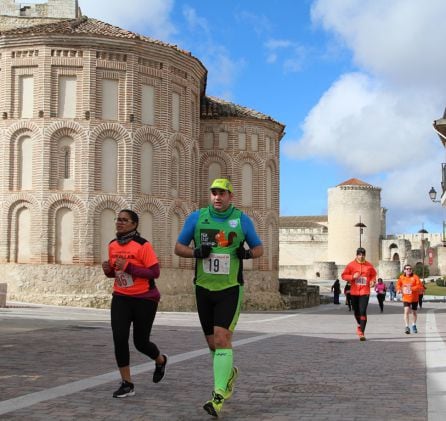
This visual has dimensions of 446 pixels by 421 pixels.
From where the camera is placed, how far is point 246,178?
1500 inches

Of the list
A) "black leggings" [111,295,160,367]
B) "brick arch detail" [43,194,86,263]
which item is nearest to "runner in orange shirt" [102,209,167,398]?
"black leggings" [111,295,160,367]

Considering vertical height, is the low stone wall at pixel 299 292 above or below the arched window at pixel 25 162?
below

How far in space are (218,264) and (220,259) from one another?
0.05 meters

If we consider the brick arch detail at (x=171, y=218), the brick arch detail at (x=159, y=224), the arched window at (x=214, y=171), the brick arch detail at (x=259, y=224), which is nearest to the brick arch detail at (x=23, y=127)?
the brick arch detail at (x=159, y=224)

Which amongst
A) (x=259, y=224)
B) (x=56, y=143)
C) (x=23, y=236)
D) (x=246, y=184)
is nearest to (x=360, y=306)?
(x=56, y=143)

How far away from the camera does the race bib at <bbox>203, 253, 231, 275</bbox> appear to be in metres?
7.08

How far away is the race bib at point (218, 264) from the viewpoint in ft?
23.2

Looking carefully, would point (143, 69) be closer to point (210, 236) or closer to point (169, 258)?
point (169, 258)

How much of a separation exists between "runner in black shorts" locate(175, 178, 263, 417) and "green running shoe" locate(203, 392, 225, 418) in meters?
0.30

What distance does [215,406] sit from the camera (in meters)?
6.49

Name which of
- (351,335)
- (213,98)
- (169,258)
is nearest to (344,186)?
(213,98)

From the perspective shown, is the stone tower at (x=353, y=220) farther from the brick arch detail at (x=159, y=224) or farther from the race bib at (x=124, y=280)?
the race bib at (x=124, y=280)

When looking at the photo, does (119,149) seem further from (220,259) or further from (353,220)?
(353,220)

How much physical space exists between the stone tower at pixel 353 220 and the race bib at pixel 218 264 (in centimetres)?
9559
